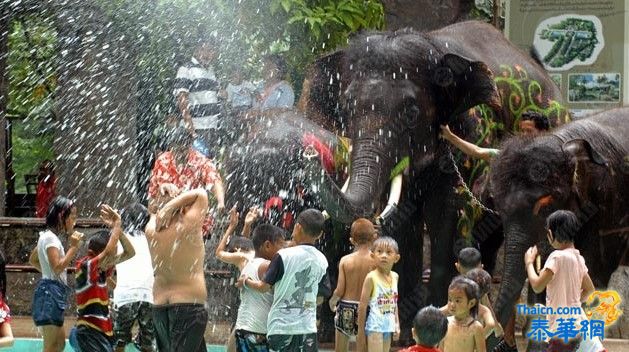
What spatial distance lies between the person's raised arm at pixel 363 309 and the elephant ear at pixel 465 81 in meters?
2.76

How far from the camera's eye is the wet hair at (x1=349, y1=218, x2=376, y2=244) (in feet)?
37.7

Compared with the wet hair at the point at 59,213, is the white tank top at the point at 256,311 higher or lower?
lower

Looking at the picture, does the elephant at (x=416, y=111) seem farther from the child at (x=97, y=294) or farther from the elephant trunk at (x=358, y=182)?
the child at (x=97, y=294)

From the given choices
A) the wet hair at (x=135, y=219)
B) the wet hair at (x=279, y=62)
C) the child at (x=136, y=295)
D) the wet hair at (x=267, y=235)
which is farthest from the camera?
the wet hair at (x=279, y=62)

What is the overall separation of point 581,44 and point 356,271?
4.26 m

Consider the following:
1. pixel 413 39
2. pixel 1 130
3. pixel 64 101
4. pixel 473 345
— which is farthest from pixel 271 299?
pixel 64 101

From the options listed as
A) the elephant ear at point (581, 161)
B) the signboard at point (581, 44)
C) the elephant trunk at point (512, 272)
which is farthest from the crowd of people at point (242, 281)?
the signboard at point (581, 44)

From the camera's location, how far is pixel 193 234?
993cm

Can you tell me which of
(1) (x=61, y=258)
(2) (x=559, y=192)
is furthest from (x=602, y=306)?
(1) (x=61, y=258)

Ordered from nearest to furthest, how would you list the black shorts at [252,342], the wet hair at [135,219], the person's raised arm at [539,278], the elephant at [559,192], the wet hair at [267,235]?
the person's raised arm at [539,278]
the black shorts at [252,342]
the wet hair at [267,235]
the elephant at [559,192]
the wet hair at [135,219]

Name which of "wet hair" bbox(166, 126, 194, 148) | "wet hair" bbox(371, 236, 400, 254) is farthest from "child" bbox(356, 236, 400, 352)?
"wet hair" bbox(166, 126, 194, 148)

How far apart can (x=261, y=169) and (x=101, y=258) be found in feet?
7.95

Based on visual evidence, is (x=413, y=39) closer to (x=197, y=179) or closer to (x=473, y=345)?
(x=197, y=179)

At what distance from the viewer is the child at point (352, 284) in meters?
11.4
